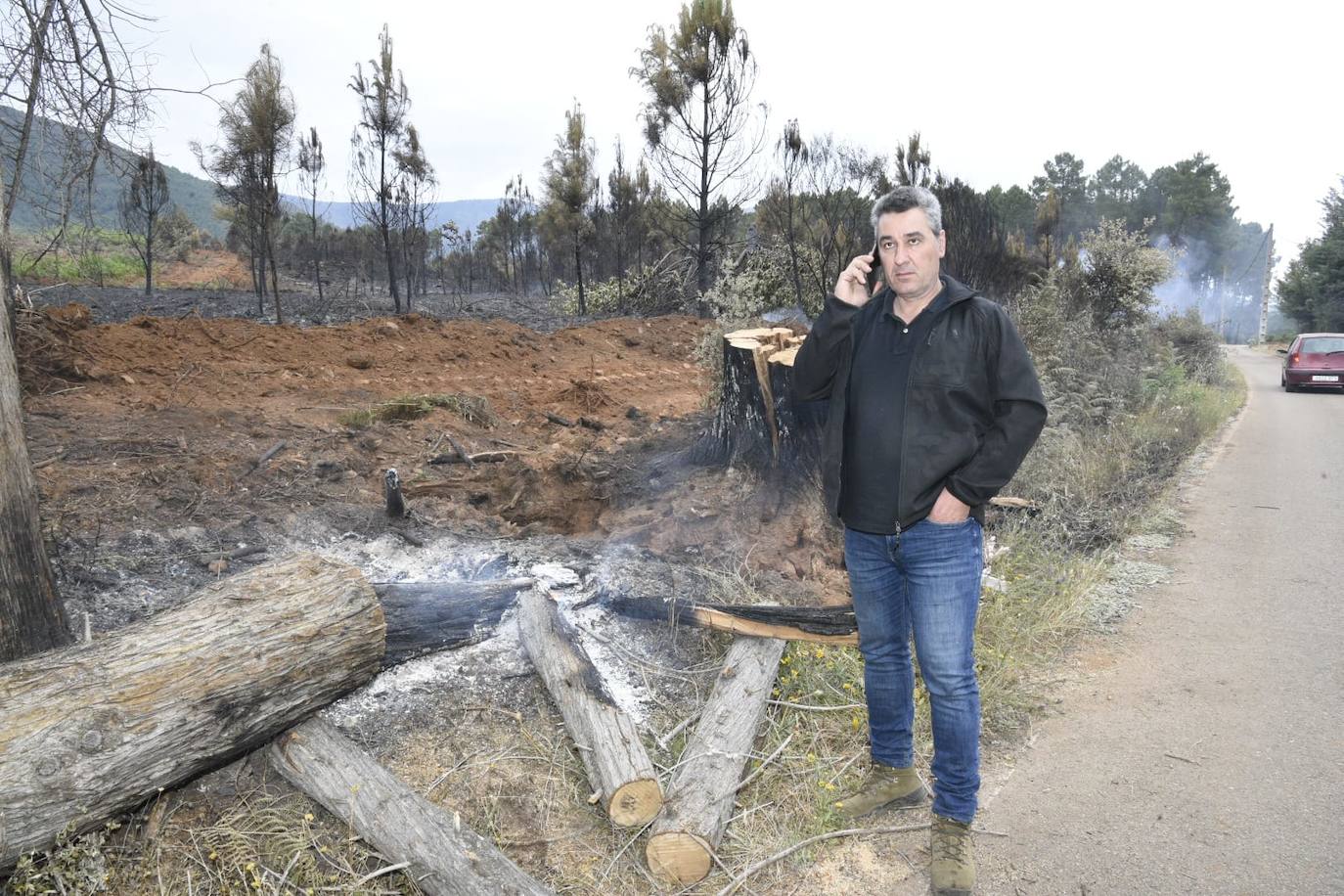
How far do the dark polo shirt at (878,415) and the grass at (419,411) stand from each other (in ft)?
19.9

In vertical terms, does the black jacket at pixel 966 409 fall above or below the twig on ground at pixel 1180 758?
above

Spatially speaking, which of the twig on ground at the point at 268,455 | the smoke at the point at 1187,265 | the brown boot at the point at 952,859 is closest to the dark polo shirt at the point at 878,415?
the brown boot at the point at 952,859

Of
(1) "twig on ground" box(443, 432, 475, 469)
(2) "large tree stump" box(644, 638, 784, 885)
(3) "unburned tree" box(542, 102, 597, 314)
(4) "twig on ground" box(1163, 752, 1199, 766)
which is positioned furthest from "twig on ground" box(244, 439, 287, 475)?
(3) "unburned tree" box(542, 102, 597, 314)

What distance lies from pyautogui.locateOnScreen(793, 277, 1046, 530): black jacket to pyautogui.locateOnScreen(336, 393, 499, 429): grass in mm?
6302

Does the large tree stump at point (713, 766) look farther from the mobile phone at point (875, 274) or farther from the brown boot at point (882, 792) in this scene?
the mobile phone at point (875, 274)

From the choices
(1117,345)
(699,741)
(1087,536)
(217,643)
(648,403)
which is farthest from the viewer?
(1117,345)

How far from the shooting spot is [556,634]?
3639 millimetres

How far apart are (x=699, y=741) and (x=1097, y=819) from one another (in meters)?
1.50

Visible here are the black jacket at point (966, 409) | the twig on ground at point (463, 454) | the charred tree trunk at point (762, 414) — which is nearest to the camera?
the black jacket at point (966, 409)

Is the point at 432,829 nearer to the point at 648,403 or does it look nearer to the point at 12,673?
the point at 12,673

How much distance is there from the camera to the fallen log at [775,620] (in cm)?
387

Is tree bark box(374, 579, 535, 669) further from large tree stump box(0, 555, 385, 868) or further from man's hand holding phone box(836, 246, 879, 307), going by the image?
man's hand holding phone box(836, 246, 879, 307)

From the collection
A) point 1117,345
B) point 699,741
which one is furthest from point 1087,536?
point 1117,345

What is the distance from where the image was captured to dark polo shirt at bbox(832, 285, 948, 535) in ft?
8.64
